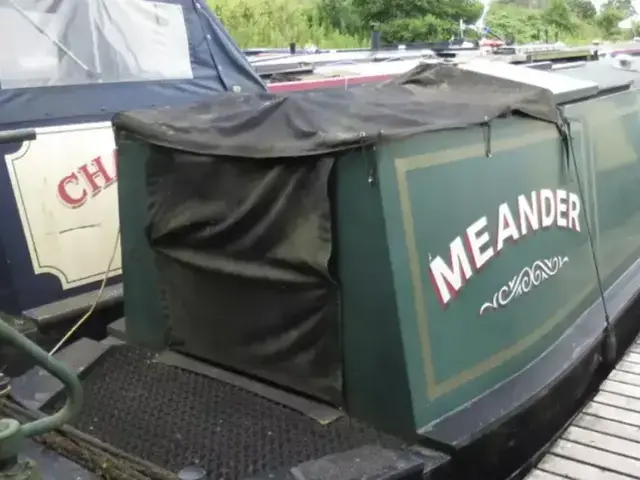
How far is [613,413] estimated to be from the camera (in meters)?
3.12

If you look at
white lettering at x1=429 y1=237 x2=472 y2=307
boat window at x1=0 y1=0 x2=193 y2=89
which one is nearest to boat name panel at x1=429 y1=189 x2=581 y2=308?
white lettering at x1=429 y1=237 x2=472 y2=307

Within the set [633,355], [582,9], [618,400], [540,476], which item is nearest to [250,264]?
[540,476]

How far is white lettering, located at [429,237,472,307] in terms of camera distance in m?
2.59

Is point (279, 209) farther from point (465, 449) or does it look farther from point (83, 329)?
point (83, 329)

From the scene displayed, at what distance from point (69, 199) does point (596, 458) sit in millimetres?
2473

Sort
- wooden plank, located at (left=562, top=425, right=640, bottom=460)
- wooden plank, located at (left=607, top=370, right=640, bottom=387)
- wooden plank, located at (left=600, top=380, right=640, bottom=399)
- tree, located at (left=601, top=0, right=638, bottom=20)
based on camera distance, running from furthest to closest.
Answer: tree, located at (left=601, top=0, right=638, bottom=20)
wooden plank, located at (left=607, top=370, right=640, bottom=387)
wooden plank, located at (left=600, top=380, right=640, bottom=399)
wooden plank, located at (left=562, top=425, right=640, bottom=460)

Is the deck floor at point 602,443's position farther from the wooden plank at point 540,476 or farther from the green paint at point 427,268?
the green paint at point 427,268

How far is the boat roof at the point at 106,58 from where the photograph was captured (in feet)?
12.1

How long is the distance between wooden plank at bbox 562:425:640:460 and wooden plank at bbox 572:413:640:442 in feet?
0.08

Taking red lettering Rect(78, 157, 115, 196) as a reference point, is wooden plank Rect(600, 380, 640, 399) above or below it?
below

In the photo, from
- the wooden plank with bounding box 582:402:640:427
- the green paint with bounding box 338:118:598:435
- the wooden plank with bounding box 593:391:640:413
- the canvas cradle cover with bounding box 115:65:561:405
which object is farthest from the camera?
the wooden plank with bounding box 593:391:640:413

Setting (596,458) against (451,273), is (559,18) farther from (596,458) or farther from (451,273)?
(451,273)

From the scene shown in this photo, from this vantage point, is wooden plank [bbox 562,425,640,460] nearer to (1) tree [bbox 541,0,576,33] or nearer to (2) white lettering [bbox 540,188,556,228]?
(2) white lettering [bbox 540,188,556,228]

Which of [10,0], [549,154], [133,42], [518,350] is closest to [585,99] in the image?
[549,154]
